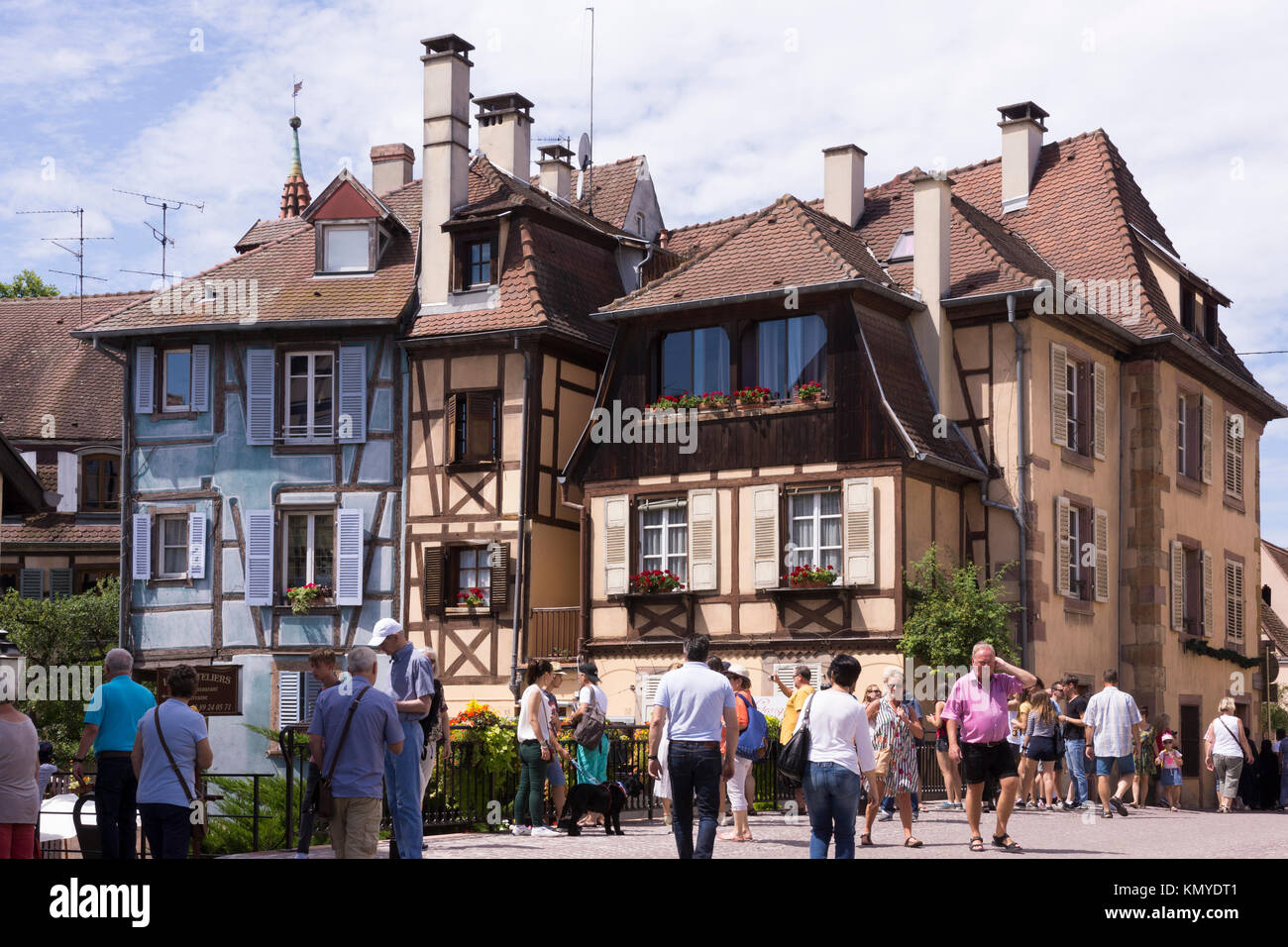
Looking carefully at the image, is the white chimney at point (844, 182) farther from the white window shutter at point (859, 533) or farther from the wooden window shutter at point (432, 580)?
the wooden window shutter at point (432, 580)

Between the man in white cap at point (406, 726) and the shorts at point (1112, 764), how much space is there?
11.9m

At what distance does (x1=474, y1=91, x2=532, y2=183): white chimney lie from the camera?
37.9 metres

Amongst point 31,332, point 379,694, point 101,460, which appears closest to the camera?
point 379,694

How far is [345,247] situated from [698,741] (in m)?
23.1

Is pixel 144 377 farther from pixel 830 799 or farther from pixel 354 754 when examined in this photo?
pixel 830 799

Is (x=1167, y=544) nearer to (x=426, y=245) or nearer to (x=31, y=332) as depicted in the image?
(x=426, y=245)

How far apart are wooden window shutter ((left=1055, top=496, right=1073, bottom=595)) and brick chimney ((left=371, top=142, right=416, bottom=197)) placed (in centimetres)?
1662

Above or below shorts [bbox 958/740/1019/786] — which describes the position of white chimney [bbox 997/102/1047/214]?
above

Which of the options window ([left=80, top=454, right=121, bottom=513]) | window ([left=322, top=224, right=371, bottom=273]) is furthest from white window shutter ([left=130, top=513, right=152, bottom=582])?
window ([left=80, top=454, right=121, bottom=513])

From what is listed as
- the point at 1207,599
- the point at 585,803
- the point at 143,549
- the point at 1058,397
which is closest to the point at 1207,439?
the point at 1207,599

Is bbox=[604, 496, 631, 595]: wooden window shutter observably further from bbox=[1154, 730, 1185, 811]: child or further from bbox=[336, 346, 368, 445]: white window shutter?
bbox=[1154, 730, 1185, 811]: child
